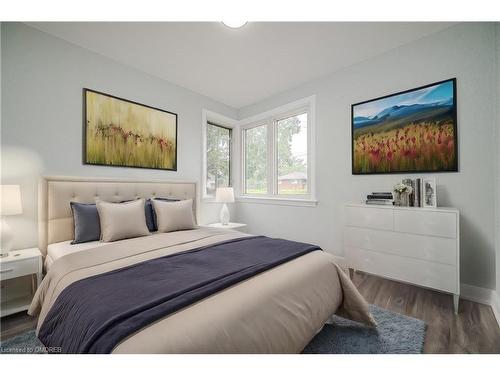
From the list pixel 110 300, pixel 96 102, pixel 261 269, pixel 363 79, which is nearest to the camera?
pixel 110 300

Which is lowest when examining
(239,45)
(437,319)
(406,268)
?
(437,319)

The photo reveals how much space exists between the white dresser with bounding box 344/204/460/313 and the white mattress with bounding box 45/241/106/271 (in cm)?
255

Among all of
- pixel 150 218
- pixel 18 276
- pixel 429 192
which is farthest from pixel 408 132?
pixel 18 276

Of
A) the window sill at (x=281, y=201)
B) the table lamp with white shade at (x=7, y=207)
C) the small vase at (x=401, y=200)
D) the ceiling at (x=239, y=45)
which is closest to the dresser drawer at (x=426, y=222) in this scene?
the small vase at (x=401, y=200)

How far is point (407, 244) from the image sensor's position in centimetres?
218

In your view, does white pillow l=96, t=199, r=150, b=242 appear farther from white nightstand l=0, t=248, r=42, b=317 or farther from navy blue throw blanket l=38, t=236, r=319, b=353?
navy blue throw blanket l=38, t=236, r=319, b=353

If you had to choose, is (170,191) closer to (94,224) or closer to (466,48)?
(94,224)

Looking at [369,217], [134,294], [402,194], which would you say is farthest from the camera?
[369,217]

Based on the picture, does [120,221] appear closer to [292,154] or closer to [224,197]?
[224,197]

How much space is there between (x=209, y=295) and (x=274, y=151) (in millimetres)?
3070

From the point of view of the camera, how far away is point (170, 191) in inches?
123

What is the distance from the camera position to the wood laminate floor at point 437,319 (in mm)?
1515
